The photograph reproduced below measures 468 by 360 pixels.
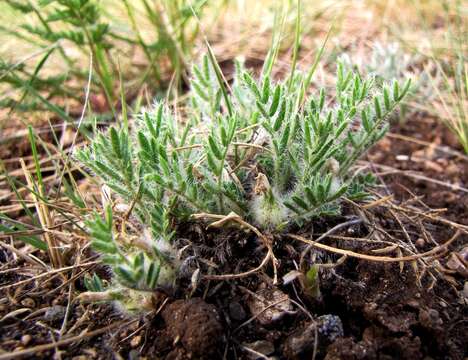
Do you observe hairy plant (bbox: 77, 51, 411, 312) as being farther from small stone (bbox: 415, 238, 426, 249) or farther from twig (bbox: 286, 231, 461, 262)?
small stone (bbox: 415, 238, 426, 249)

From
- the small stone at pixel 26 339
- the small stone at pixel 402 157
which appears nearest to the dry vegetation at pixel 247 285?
the small stone at pixel 26 339

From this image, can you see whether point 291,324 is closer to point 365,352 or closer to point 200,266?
point 365,352

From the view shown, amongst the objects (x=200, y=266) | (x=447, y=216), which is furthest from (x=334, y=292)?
(x=447, y=216)

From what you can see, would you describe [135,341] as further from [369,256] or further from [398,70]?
[398,70]

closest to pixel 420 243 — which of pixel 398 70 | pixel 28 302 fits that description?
pixel 398 70

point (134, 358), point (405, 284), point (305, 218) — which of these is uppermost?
point (305, 218)

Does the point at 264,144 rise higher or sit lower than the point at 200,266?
higher

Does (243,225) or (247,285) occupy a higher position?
(243,225)
